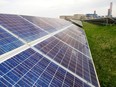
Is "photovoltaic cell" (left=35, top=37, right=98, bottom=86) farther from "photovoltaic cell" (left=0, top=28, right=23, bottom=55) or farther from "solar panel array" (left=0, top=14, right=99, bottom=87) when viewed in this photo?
"photovoltaic cell" (left=0, top=28, right=23, bottom=55)

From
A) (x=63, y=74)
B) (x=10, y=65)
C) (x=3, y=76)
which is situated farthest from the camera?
(x=63, y=74)

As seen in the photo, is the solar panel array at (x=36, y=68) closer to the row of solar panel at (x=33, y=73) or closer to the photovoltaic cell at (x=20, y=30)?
the row of solar panel at (x=33, y=73)

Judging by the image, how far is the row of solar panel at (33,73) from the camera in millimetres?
5008

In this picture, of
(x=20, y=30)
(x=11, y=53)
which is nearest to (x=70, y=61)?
(x=20, y=30)

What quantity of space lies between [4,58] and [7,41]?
1610 millimetres

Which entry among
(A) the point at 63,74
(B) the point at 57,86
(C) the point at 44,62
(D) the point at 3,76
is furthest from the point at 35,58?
(D) the point at 3,76

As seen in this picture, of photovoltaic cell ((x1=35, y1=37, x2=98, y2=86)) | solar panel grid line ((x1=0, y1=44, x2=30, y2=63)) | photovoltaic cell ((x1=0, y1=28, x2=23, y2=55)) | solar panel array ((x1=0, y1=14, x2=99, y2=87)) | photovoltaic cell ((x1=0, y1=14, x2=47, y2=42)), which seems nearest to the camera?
solar panel array ((x1=0, y1=14, x2=99, y2=87))

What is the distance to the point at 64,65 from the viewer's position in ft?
25.7

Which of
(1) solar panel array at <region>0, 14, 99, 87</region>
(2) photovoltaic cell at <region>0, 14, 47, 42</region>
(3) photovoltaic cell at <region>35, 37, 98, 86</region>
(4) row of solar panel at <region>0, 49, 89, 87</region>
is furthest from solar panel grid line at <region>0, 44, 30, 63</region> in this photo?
(2) photovoltaic cell at <region>0, 14, 47, 42</region>

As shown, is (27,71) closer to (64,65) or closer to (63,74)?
(63,74)

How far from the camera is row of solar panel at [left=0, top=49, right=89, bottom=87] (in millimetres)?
5008

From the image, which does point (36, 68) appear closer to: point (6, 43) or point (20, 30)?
point (6, 43)

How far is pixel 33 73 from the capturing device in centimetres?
588

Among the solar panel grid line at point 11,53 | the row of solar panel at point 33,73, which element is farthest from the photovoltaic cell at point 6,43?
the row of solar panel at point 33,73
